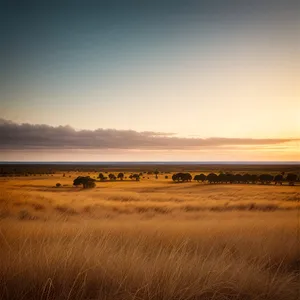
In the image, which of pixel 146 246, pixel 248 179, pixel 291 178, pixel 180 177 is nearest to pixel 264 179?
pixel 248 179

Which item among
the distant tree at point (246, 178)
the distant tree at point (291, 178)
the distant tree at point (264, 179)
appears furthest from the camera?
the distant tree at point (246, 178)

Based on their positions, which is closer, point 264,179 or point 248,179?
point 264,179

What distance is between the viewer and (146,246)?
157 inches

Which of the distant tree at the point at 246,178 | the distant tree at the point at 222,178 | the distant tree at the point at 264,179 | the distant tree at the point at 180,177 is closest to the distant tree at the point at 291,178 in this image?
the distant tree at the point at 264,179

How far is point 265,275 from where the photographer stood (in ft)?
9.90

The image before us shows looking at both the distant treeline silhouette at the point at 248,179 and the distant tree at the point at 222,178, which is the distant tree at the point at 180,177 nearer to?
the distant treeline silhouette at the point at 248,179

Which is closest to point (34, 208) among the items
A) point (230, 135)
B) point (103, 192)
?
point (103, 192)

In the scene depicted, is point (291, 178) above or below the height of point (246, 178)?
above

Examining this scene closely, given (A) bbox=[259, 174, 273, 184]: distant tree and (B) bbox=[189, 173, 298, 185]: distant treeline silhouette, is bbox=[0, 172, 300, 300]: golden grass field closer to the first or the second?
(A) bbox=[259, 174, 273, 184]: distant tree

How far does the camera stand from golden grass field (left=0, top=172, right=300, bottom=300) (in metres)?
2.64

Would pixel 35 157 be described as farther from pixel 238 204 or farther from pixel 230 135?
pixel 238 204

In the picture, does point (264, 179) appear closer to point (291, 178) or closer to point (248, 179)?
point (248, 179)

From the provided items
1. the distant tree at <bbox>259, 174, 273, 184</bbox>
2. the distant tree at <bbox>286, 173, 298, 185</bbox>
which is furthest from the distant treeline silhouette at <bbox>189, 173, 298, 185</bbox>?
the distant tree at <bbox>286, 173, 298, 185</bbox>

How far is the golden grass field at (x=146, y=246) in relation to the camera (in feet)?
8.67
